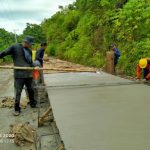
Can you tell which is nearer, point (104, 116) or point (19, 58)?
point (104, 116)

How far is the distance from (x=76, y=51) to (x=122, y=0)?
18.7 feet

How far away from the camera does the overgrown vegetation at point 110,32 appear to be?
41.7 feet

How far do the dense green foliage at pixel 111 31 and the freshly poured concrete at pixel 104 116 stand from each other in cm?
564

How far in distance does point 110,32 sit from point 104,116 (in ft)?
43.1

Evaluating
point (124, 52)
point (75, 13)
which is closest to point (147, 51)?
point (124, 52)

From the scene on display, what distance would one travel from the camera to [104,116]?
14.5ft

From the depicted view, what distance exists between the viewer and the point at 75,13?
93.0ft

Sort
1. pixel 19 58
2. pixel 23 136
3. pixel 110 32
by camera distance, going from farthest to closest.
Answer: pixel 110 32
pixel 19 58
pixel 23 136

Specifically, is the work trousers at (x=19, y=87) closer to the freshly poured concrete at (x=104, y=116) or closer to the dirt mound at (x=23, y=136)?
the freshly poured concrete at (x=104, y=116)

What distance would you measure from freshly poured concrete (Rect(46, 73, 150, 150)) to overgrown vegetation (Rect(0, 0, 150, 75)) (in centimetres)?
559

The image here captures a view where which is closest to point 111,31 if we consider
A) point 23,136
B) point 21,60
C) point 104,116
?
point 21,60

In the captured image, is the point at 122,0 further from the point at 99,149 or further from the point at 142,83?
the point at 99,149

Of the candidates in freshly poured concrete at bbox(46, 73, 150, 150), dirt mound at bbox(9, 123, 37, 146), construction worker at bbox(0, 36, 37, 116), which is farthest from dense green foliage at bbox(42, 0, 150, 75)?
dirt mound at bbox(9, 123, 37, 146)

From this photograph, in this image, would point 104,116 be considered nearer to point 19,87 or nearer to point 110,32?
A: point 19,87
